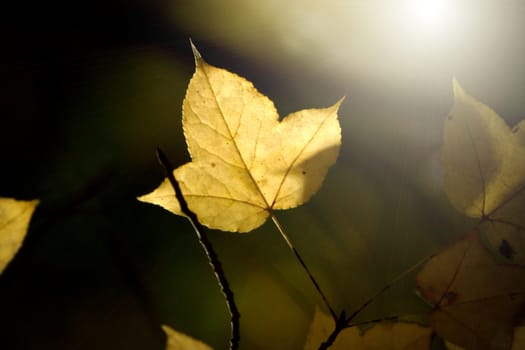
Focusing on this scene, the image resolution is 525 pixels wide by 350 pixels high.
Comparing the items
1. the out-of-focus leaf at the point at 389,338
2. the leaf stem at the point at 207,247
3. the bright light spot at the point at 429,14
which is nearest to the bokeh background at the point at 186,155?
the bright light spot at the point at 429,14

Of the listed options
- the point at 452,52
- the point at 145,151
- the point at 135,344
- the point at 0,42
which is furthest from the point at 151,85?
the point at 452,52

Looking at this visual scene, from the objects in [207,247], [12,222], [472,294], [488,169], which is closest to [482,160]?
[488,169]

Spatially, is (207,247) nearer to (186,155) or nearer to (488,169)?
(488,169)

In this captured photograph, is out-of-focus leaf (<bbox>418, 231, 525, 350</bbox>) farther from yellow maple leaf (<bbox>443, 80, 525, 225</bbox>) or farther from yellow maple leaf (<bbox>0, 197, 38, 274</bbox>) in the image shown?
yellow maple leaf (<bbox>0, 197, 38, 274</bbox>)

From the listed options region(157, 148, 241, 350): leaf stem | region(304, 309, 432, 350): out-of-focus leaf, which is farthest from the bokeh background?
region(157, 148, 241, 350): leaf stem

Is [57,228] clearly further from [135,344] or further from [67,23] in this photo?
[67,23]
